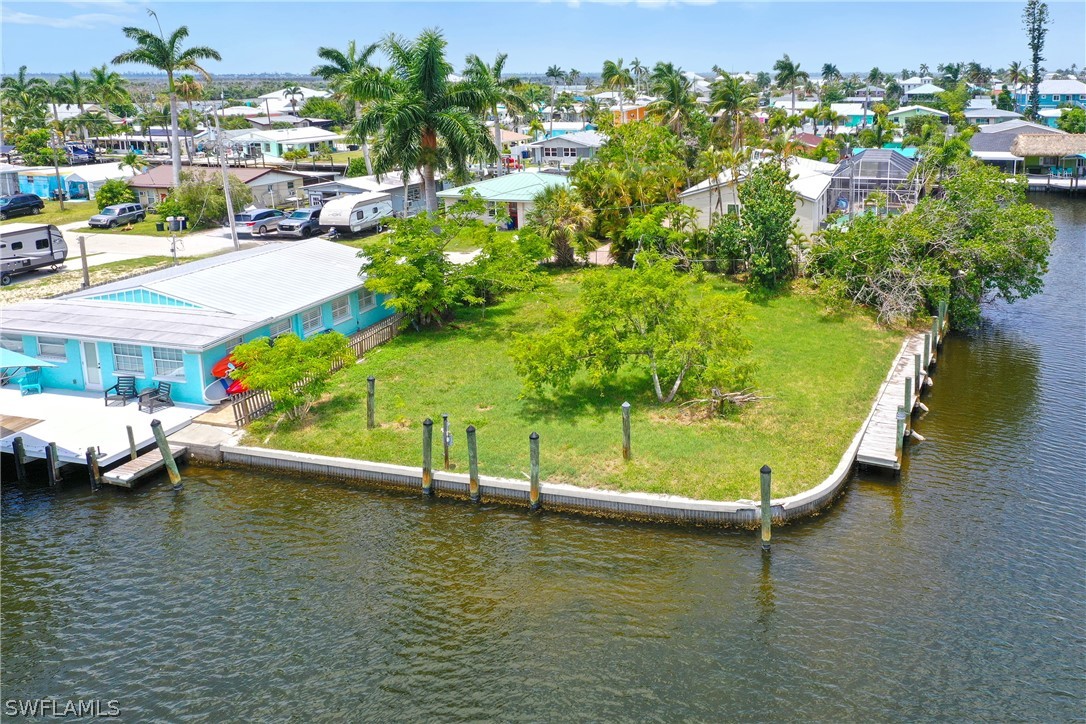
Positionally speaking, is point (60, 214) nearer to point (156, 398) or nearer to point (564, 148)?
point (564, 148)

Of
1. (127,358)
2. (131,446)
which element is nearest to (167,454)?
(131,446)

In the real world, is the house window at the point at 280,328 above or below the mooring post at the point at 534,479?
above

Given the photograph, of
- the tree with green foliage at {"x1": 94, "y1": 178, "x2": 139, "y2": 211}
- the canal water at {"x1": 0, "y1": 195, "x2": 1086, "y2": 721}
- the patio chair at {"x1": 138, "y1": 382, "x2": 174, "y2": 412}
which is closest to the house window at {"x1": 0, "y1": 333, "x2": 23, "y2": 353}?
the patio chair at {"x1": 138, "y1": 382, "x2": 174, "y2": 412}

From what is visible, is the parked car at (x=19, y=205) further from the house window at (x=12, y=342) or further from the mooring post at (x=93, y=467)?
the mooring post at (x=93, y=467)

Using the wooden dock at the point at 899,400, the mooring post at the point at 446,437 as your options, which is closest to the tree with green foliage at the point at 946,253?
the wooden dock at the point at 899,400

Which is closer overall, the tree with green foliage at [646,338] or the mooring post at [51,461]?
the mooring post at [51,461]

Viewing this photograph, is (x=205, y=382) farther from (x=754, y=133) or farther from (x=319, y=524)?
(x=754, y=133)
